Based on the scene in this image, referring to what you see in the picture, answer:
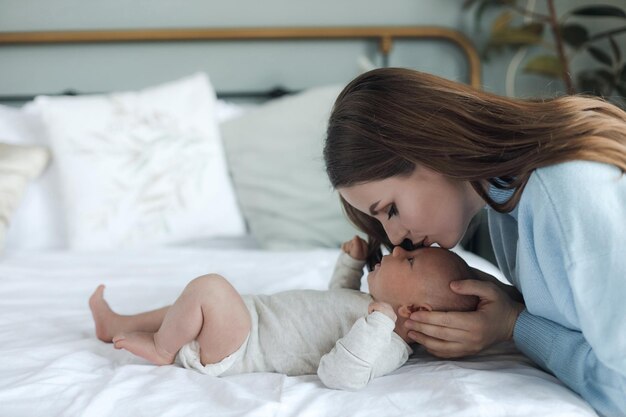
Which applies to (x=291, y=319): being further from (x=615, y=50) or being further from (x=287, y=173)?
(x=615, y=50)

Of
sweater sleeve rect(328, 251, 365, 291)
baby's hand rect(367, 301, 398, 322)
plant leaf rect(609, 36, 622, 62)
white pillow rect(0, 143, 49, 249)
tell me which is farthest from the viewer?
plant leaf rect(609, 36, 622, 62)

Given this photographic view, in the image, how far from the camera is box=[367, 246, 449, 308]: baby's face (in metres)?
1.02

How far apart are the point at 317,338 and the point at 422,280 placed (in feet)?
0.58

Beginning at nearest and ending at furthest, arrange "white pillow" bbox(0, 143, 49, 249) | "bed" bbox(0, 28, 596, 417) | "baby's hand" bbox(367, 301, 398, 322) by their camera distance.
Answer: "baby's hand" bbox(367, 301, 398, 322) < "bed" bbox(0, 28, 596, 417) < "white pillow" bbox(0, 143, 49, 249)

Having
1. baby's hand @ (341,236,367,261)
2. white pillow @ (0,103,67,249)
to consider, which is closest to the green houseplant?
baby's hand @ (341,236,367,261)

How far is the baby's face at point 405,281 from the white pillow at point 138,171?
922 millimetres

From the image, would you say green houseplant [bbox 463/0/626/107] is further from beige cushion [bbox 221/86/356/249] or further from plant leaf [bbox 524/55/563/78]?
beige cushion [bbox 221/86/356/249]

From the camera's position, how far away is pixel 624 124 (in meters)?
0.97

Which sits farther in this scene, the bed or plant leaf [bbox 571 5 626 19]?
plant leaf [bbox 571 5 626 19]

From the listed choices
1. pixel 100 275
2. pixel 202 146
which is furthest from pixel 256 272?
pixel 202 146

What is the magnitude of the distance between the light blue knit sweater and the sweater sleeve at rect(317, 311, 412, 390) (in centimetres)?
21

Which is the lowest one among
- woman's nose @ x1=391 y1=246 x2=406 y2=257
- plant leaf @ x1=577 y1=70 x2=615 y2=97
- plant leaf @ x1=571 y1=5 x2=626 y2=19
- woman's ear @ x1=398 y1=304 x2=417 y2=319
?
woman's ear @ x1=398 y1=304 x2=417 y2=319

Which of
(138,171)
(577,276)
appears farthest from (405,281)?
(138,171)

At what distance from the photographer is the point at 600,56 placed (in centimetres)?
225
